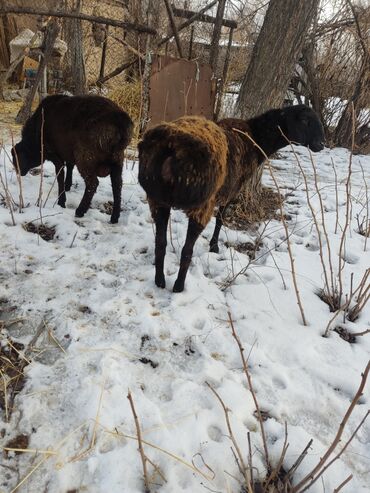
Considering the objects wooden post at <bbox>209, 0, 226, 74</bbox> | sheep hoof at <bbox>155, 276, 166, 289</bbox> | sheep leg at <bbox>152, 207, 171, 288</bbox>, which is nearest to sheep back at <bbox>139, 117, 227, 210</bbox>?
sheep leg at <bbox>152, 207, 171, 288</bbox>

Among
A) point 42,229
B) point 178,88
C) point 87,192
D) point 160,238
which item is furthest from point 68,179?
point 178,88

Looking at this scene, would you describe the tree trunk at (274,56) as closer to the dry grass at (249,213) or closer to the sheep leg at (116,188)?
the dry grass at (249,213)

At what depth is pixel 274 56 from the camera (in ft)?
Result: 12.6

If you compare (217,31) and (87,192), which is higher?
(217,31)

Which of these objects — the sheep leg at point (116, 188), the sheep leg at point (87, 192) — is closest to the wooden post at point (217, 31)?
the sheep leg at point (116, 188)

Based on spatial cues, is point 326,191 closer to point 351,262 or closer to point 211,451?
point 351,262

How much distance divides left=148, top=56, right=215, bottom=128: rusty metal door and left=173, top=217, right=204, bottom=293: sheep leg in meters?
4.07

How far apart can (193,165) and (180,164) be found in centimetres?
8

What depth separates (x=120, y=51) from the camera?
413 inches

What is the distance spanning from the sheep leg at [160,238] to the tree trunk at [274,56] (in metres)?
1.93

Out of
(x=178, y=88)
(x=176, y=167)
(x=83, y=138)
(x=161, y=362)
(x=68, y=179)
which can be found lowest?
(x=161, y=362)

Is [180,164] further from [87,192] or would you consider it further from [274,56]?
[274,56]

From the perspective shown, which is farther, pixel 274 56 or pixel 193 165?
pixel 274 56

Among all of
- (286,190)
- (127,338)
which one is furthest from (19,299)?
(286,190)
